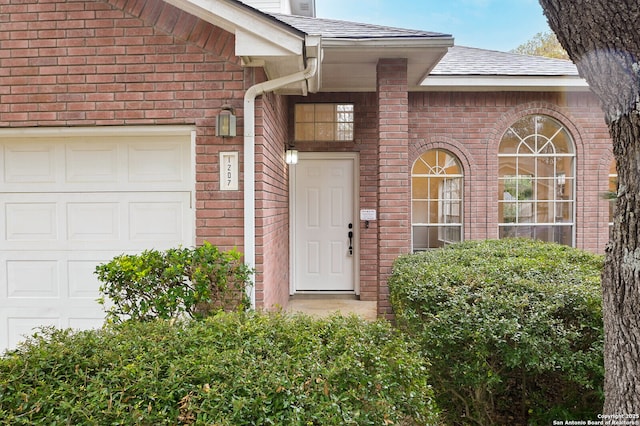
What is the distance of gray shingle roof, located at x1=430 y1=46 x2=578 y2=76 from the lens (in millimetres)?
5926

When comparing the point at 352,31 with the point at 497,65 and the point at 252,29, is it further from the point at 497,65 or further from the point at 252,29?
the point at 497,65

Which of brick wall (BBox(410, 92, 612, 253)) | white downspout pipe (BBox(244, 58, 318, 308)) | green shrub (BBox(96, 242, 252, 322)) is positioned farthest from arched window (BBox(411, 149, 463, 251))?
green shrub (BBox(96, 242, 252, 322))

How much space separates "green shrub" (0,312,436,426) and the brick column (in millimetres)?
2863

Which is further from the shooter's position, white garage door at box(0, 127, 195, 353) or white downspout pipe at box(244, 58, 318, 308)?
white garage door at box(0, 127, 195, 353)

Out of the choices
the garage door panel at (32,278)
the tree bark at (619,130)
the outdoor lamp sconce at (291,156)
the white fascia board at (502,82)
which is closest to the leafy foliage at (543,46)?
the white fascia board at (502,82)

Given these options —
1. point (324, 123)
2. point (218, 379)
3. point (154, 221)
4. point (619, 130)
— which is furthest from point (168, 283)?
point (324, 123)

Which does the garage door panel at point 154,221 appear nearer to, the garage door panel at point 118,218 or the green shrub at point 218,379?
the garage door panel at point 118,218

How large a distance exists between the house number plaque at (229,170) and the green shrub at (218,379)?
1860 millimetres

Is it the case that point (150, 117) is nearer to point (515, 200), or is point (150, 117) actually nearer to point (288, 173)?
point (288, 173)

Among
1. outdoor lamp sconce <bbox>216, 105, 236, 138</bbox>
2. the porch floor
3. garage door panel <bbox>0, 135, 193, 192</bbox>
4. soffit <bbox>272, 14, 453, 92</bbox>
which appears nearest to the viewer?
outdoor lamp sconce <bbox>216, 105, 236, 138</bbox>

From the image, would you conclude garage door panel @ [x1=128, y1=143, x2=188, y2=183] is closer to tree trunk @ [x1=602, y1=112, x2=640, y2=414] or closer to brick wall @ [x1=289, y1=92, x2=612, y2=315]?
brick wall @ [x1=289, y1=92, x2=612, y2=315]

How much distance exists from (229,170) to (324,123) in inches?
116

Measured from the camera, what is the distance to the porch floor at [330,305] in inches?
220

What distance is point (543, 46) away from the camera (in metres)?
18.1
